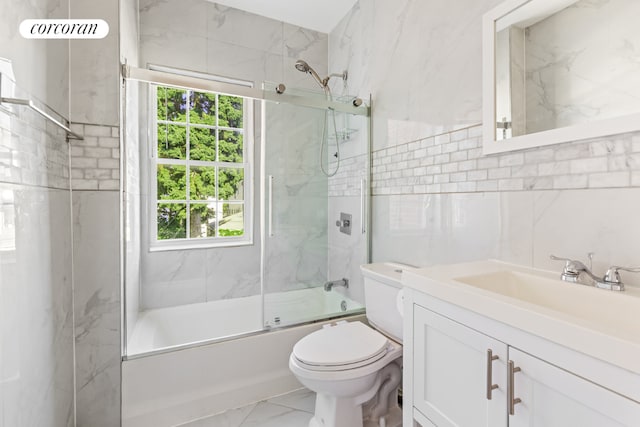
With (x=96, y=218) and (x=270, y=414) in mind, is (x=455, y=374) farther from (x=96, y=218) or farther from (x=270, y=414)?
(x=96, y=218)

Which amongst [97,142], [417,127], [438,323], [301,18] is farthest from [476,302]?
[301,18]

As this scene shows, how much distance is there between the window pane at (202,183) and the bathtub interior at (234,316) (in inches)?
35.3

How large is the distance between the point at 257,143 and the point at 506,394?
2405 millimetres

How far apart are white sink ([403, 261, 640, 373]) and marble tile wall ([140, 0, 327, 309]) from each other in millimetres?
1193

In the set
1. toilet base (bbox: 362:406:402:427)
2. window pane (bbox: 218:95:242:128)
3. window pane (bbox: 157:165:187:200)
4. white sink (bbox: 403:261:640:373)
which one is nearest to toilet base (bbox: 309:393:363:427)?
toilet base (bbox: 362:406:402:427)

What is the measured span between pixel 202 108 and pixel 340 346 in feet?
7.19

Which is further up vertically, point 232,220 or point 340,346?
point 232,220

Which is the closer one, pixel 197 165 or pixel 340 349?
pixel 340 349

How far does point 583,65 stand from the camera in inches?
40.3

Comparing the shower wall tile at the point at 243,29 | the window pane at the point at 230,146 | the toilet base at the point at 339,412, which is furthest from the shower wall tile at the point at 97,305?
the shower wall tile at the point at 243,29

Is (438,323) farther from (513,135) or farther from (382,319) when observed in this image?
(513,135)

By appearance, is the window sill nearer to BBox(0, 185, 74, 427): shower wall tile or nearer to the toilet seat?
BBox(0, 185, 74, 427): shower wall tile

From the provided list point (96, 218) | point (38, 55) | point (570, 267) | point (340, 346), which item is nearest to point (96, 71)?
point (38, 55)

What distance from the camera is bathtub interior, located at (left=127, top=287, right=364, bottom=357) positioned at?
1.91 m
